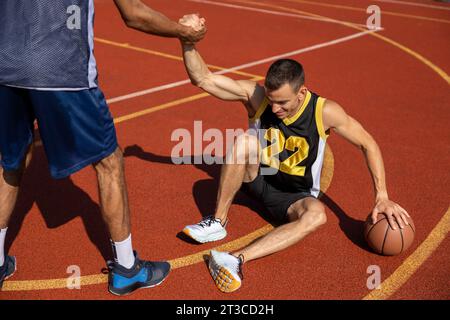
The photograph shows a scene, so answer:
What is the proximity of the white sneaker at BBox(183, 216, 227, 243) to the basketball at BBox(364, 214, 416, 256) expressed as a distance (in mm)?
1186

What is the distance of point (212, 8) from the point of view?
16328mm

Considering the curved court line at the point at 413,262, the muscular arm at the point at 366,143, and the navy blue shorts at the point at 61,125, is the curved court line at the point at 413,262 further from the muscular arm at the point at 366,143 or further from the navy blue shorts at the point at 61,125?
the navy blue shorts at the point at 61,125

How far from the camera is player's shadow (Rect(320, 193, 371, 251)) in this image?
14.9ft

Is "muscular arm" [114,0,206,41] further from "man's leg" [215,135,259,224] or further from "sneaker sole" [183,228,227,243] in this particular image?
"sneaker sole" [183,228,227,243]

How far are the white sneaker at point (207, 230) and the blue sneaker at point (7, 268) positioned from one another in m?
1.29

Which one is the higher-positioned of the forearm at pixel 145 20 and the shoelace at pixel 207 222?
the forearm at pixel 145 20

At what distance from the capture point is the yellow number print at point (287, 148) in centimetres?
441

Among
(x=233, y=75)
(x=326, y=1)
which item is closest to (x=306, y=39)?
(x=233, y=75)

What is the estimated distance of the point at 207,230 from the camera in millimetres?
4379

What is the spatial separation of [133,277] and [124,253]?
20 centimetres

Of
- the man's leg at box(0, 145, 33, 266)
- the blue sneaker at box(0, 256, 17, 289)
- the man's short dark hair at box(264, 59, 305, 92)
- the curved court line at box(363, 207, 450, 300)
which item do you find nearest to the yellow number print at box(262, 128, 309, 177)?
the man's short dark hair at box(264, 59, 305, 92)

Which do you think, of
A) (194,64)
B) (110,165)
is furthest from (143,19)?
(194,64)

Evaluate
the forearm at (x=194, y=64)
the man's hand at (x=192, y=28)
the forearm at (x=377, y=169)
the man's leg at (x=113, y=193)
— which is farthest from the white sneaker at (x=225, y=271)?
the man's hand at (x=192, y=28)

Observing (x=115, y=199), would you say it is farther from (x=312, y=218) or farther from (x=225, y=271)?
(x=312, y=218)
